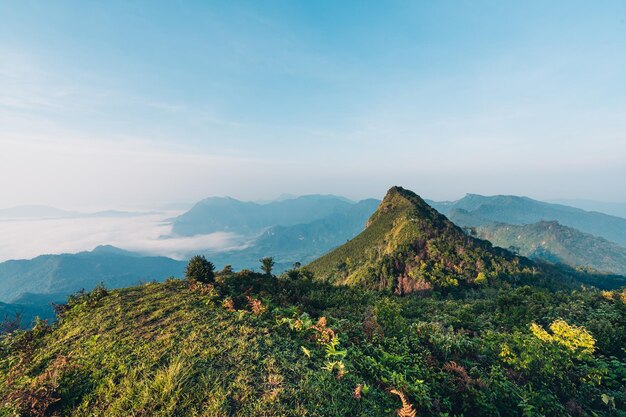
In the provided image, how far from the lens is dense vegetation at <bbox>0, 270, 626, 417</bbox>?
850 cm

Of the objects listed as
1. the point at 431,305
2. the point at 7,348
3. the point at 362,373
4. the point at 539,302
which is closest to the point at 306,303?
the point at 362,373

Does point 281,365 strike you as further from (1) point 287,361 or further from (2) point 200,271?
(2) point 200,271

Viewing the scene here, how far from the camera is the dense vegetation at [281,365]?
27.9 feet

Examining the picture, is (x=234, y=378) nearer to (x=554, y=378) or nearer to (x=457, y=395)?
(x=457, y=395)

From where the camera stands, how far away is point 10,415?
817 cm

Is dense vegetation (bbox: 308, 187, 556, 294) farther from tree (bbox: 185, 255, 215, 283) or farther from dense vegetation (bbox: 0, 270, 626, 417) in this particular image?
tree (bbox: 185, 255, 215, 283)

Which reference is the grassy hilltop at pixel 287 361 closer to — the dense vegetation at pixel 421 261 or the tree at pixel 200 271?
the tree at pixel 200 271

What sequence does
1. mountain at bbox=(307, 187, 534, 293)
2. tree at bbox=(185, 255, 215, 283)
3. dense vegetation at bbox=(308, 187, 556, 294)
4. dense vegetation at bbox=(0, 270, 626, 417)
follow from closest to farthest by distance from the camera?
dense vegetation at bbox=(0, 270, 626, 417) → tree at bbox=(185, 255, 215, 283) → dense vegetation at bbox=(308, 187, 556, 294) → mountain at bbox=(307, 187, 534, 293)

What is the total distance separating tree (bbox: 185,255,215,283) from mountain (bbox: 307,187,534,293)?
6896cm

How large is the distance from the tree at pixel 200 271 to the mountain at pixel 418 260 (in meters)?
69.0

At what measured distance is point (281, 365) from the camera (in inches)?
402

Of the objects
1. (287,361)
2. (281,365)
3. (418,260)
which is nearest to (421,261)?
(418,260)

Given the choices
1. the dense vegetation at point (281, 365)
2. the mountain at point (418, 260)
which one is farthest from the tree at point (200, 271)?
the mountain at point (418, 260)

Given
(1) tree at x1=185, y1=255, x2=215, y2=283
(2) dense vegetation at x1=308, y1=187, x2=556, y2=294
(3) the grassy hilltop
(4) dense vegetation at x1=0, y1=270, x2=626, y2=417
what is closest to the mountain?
(2) dense vegetation at x1=308, y1=187, x2=556, y2=294
